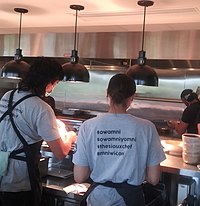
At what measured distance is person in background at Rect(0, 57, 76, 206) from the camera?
6.72 ft

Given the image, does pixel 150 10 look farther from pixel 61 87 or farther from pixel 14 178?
pixel 61 87

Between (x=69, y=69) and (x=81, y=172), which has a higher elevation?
(x=69, y=69)

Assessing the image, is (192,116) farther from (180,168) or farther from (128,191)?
(128,191)

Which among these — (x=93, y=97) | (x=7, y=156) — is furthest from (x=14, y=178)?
(x=93, y=97)

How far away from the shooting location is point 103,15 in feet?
12.7

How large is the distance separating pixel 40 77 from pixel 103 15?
1.96 meters

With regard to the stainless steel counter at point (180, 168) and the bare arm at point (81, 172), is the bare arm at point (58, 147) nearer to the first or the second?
the bare arm at point (81, 172)

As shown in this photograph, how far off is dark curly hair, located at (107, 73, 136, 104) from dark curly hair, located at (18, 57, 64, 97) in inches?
19.5

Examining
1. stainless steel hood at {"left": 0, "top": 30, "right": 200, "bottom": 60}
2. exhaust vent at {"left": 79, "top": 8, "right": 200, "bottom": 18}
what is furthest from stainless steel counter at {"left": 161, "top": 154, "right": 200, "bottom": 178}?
exhaust vent at {"left": 79, "top": 8, "right": 200, "bottom": 18}

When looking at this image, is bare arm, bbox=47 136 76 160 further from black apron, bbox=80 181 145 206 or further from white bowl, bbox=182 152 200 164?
white bowl, bbox=182 152 200 164

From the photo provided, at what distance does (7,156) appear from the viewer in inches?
80.9

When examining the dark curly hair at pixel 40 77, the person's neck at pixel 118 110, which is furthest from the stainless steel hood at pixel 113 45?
the person's neck at pixel 118 110

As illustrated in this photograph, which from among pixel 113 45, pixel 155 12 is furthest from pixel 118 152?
A: pixel 155 12

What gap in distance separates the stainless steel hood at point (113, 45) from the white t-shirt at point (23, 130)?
Answer: 5.74 feet
